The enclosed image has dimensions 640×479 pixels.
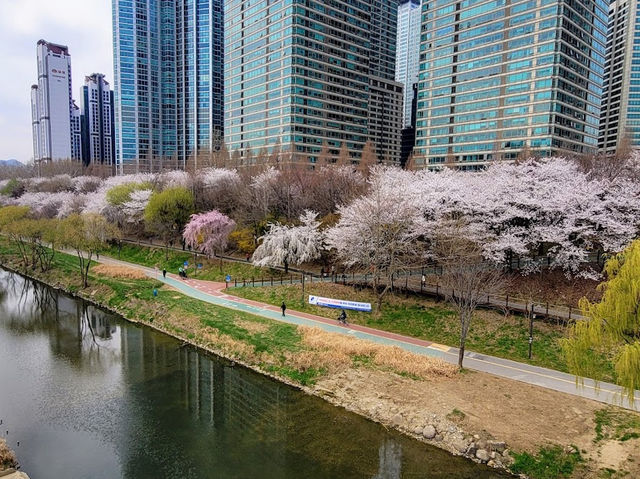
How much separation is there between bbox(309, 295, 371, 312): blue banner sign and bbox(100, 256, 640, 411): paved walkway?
5.50ft

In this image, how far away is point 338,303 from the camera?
33781 mm

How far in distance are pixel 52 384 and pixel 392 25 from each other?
633 feet

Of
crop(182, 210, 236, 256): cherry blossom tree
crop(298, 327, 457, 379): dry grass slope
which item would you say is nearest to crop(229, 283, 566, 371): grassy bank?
crop(298, 327, 457, 379): dry grass slope

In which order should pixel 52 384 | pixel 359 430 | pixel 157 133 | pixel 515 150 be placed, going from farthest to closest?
pixel 157 133
pixel 515 150
pixel 52 384
pixel 359 430

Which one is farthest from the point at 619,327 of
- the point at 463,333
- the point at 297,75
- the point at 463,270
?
the point at 297,75

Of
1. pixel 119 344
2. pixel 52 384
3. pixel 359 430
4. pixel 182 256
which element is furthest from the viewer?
pixel 182 256

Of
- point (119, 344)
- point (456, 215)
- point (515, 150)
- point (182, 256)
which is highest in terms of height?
point (515, 150)

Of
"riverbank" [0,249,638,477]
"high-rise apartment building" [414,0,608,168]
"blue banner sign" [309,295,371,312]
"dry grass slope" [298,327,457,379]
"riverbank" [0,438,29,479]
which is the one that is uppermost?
"high-rise apartment building" [414,0,608,168]

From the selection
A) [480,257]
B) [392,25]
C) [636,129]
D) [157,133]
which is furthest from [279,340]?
[392,25]

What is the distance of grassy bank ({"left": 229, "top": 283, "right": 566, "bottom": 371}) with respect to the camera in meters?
25.4

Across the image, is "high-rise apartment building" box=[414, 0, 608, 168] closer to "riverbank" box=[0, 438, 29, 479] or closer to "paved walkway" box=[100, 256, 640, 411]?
"paved walkway" box=[100, 256, 640, 411]

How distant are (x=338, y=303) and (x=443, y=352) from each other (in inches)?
408

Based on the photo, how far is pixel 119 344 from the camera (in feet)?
103

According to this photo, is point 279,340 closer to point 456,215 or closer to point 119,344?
point 119,344
